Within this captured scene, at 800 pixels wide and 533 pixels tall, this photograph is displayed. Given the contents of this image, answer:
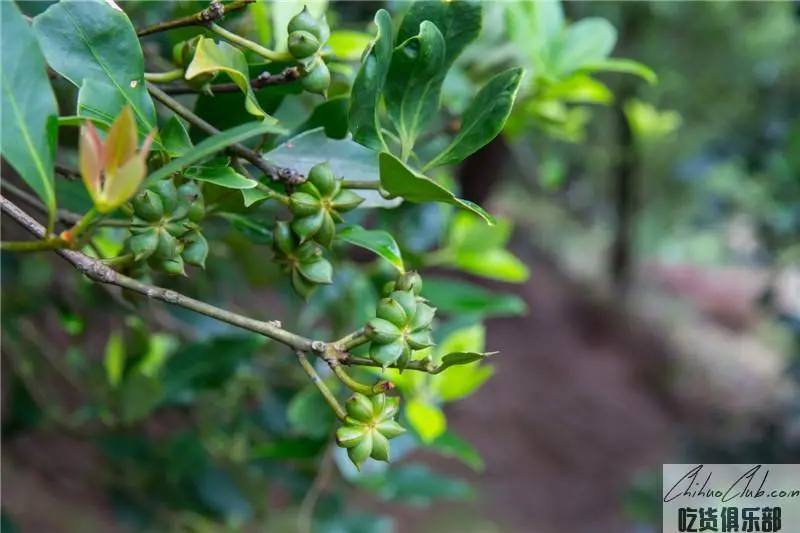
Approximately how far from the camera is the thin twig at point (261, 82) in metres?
0.40

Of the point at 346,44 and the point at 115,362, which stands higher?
the point at 346,44

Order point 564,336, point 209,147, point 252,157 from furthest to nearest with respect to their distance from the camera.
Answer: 1. point 564,336
2. point 252,157
3. point 209,147

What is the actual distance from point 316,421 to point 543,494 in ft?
8.72

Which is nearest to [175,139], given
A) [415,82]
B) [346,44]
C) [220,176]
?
[220,176]

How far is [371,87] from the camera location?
38 centimetres

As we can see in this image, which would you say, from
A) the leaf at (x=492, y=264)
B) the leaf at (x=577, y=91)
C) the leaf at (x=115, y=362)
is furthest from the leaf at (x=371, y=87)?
the leaf at (x=115, y=362)

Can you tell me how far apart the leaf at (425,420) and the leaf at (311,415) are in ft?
0.28

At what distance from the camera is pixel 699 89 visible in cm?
350

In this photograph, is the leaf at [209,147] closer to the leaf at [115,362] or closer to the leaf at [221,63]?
the leaf at [221,63]

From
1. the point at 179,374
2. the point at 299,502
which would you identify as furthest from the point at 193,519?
the point at 179,374

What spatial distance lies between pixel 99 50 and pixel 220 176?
90 millimetres

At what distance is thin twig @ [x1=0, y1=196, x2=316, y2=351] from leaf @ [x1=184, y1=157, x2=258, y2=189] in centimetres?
6

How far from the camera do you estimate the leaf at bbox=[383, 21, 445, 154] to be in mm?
394

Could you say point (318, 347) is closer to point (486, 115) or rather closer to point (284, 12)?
point (486, 115)
